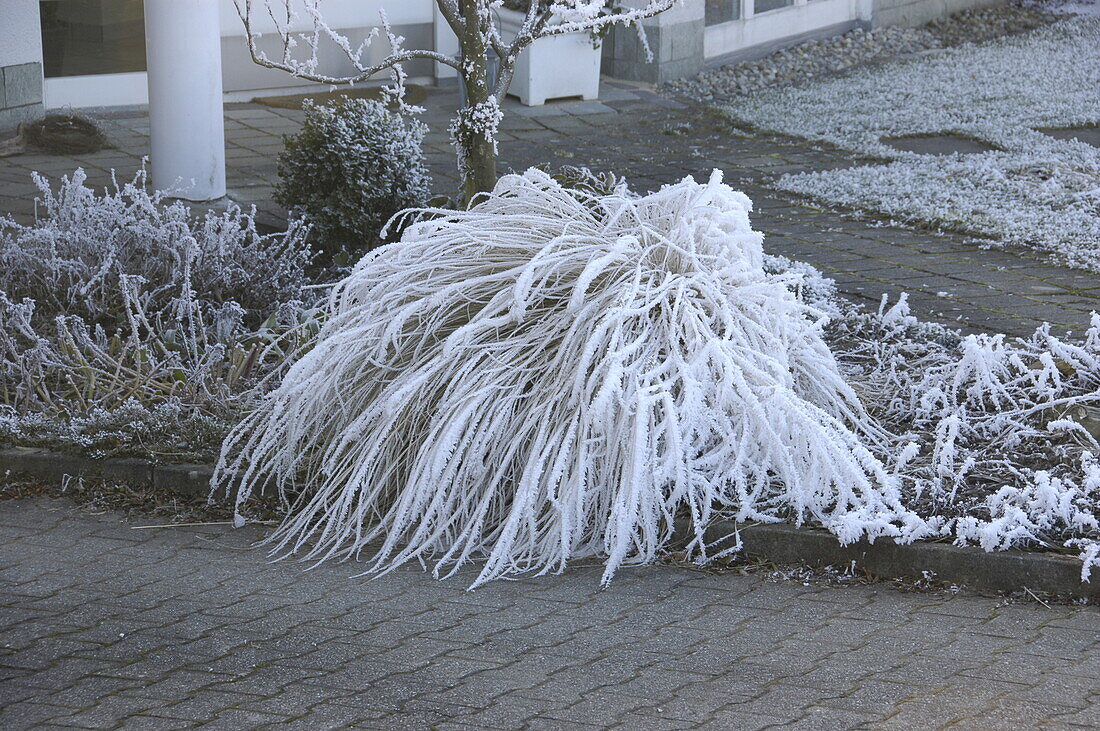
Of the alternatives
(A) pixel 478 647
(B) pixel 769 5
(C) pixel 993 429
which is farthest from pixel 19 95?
(C) pixel 993 429

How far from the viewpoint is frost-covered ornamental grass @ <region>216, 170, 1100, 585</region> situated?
3.64 meters

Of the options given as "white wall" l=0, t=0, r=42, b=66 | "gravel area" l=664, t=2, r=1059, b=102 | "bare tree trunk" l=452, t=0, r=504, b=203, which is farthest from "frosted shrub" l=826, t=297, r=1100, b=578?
"white wall" l=0, t=0, r=42, b=66

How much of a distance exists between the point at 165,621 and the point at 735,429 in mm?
1659

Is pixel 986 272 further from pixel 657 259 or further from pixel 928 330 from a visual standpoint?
pixel 657 259

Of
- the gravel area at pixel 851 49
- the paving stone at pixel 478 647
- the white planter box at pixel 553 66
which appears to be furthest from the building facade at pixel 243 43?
the paving stone at pixel 478 647

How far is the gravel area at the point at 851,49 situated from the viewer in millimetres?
10891

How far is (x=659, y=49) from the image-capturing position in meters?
10.7

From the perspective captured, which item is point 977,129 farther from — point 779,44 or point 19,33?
point 19,33

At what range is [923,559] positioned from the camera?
3537 millimetres

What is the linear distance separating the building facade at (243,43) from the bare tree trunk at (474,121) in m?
2.98

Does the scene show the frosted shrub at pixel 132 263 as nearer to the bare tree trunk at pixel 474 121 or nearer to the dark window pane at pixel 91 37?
the bare tree trunk at pixel 474 121

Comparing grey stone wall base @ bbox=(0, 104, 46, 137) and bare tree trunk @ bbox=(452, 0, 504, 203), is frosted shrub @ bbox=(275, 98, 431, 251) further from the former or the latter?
grey stone wall base @ bbox=(0, 104, 46, 137)

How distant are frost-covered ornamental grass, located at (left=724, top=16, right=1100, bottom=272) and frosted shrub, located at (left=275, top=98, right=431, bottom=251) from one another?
2.63 metres

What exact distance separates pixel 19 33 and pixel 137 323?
15.8 feet
